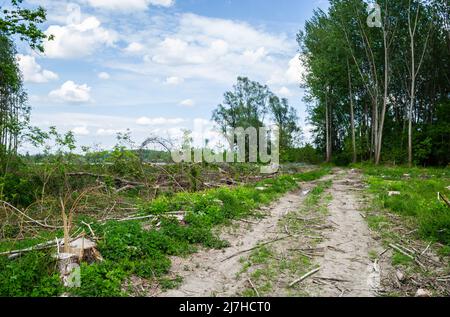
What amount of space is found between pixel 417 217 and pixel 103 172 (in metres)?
10.7

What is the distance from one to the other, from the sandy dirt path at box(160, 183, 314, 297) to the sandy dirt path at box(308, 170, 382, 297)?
3.77 ft

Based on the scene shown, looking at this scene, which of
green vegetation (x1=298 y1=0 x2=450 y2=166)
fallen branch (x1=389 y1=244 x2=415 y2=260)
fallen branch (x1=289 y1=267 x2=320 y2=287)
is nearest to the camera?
fallen branch (x1=289 y1=267 x2=320 y2=287)

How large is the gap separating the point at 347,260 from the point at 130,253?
3618 millimetres

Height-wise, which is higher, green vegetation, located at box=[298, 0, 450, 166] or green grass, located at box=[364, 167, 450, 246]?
green vegetation, located at box=[298, 0, 450, 166]

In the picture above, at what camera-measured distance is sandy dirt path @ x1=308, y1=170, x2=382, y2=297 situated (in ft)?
16.7

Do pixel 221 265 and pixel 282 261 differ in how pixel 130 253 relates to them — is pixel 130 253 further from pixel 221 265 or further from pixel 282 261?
pixel 282 261

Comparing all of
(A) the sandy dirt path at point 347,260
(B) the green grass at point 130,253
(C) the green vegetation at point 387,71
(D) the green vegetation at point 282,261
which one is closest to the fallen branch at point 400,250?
(A) the sandy dirt path at point 347,260

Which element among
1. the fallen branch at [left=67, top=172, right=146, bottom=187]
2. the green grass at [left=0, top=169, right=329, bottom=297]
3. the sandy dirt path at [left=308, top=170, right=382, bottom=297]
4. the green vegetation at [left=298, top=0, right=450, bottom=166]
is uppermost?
the green vegetation at [left=298, top=0, right=450, bottom=166]

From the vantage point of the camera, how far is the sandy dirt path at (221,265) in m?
5.13

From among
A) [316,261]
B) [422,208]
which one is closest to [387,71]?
[422,208]

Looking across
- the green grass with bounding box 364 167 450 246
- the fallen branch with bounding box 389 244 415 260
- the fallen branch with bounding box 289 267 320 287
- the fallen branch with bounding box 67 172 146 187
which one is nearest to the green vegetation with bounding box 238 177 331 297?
the fallen branch with bounding box 289 267 320 287

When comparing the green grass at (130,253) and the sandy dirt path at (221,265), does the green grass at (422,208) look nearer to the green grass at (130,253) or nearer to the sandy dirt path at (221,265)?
the sandy dirt path at (221,265)

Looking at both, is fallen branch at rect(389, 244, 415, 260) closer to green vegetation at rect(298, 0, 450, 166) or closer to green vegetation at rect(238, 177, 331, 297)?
green vegetation at rect(238, 177, 331, 297)

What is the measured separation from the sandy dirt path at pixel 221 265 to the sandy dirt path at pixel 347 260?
1.15m
